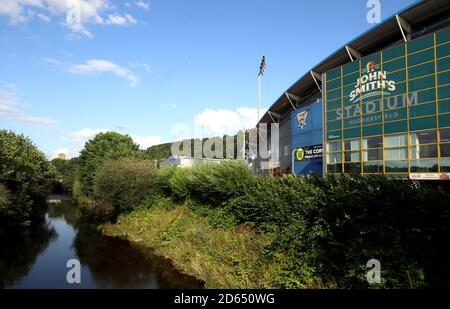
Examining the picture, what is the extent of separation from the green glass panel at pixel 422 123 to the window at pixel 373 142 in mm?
2759

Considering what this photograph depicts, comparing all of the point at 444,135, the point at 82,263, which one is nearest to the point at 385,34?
the point at 444,135

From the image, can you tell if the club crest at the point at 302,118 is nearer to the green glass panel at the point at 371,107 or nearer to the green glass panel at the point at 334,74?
the green glass panel at the point at 334,74

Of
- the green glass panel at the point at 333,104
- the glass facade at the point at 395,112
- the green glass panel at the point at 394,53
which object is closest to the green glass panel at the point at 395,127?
the glass facade at the point at 395,112

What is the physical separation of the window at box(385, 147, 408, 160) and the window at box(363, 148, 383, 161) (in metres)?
0.57

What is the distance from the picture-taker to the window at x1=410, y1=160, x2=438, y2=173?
72.5 ft

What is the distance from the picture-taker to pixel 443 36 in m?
21.8

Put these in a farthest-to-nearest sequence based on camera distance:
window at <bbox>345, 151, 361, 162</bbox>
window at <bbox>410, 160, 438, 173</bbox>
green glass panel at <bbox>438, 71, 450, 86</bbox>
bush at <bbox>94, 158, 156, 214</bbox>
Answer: bush at <bbox>94, 158, 156, 214</bbox> → window at <bbox>345, 151, 361, 162</bbox> → window at <bbox>410, 160, 438, 173</bbox> → green glass panel at <bbox>438, 71, 450, 86</bbox>

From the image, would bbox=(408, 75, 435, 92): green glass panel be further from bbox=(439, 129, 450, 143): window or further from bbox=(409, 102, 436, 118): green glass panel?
bbox=(439, 129, 450, 143): window

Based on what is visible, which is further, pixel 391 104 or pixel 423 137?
pixel 391 104

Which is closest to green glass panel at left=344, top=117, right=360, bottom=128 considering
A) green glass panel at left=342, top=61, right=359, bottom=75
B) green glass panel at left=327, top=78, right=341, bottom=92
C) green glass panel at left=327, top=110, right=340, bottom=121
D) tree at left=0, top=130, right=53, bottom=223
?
green glass panel at left=327, top=110, right=340, bottom=121

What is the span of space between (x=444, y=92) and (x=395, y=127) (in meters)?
4.11

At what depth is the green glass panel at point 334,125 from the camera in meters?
30.3
